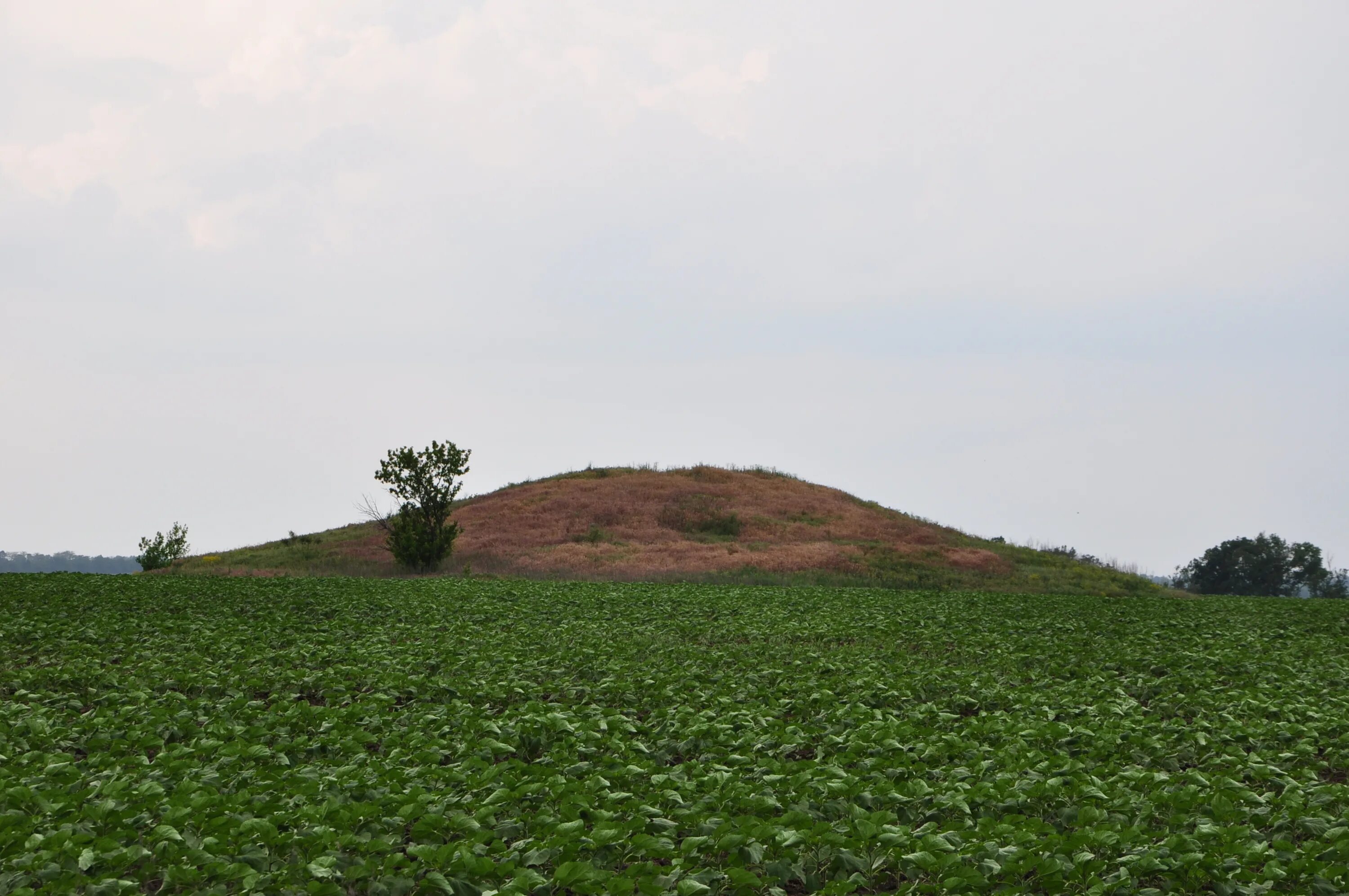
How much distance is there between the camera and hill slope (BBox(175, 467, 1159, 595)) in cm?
3762

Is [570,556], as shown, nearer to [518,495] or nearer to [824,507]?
[518,495]

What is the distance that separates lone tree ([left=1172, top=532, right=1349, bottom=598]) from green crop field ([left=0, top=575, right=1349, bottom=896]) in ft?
159

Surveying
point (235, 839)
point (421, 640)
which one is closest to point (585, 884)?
point (235, 839)

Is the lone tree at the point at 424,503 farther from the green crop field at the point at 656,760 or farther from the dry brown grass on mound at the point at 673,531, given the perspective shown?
the green crop field at the point at 656,760

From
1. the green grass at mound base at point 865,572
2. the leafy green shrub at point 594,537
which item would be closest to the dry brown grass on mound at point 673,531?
the leafy green shrub at point 594,537

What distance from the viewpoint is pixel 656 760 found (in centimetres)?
948

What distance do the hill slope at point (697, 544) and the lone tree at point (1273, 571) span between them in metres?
24.2

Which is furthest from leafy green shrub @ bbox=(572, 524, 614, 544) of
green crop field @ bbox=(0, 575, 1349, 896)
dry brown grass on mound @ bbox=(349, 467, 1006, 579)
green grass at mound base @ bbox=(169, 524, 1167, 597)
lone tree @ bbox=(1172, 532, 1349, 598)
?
lone tree @ bbox=(1172, 532, 1349, 598)

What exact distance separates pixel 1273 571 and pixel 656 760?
213ft

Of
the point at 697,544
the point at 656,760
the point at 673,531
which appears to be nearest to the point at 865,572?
the point at 697,544

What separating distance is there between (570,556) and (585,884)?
33.2 m

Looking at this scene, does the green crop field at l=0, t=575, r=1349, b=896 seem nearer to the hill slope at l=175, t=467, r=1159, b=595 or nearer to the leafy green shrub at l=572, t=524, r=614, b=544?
the hill slope at l=175, t=467, r=1159, b=595

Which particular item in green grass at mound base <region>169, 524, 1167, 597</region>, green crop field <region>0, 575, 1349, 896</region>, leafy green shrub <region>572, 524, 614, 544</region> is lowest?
green crop field <region>0, 575, 1349, 896</region>

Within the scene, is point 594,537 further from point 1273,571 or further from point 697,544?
point 1273,571
